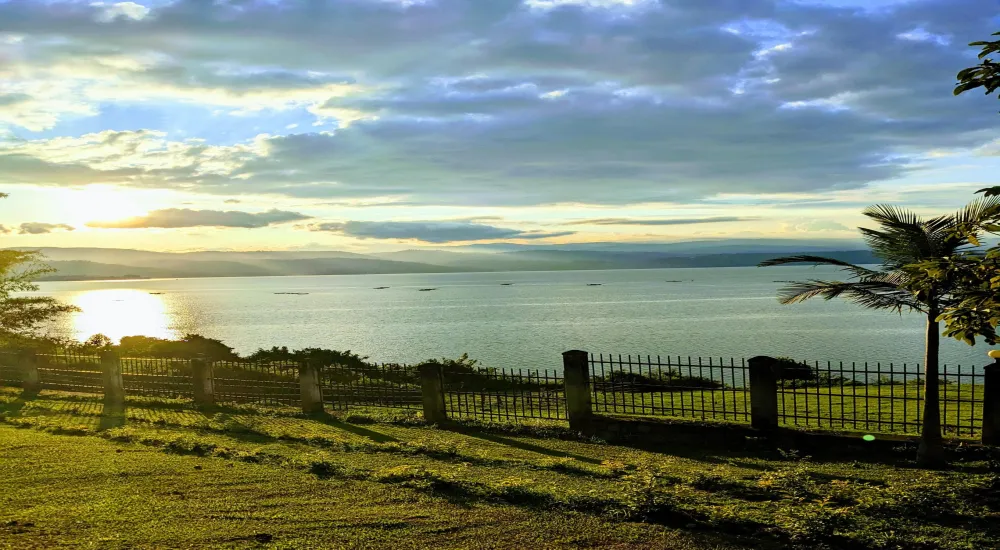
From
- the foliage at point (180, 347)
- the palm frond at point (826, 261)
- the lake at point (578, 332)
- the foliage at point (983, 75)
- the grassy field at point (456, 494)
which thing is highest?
the foliage at point (983, 75)

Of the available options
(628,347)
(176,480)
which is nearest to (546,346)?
(628,347)

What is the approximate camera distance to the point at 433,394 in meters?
16.3

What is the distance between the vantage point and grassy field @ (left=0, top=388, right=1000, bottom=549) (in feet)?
22.9

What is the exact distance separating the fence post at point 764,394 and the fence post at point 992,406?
3228 mm

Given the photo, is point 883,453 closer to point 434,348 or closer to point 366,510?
point 366,510

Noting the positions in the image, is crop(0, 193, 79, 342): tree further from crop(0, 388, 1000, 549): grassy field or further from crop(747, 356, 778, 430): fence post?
crop(747, 356, 778, 430): fence post

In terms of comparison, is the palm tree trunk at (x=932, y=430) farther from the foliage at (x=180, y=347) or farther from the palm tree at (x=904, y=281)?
the foliage at (x=180, y=347)

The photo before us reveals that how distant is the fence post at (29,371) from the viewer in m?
21.5

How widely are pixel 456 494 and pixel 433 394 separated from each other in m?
7.71

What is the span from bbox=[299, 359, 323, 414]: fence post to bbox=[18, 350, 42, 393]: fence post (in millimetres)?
9657

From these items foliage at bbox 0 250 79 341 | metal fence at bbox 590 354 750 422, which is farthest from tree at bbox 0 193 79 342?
metal fence at bbox 590 354 750 422

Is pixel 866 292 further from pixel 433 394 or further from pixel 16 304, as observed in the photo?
pixel 16 304

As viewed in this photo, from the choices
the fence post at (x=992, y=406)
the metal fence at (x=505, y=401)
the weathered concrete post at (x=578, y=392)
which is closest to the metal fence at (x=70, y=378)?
the metal fence at (x=505, y=401)

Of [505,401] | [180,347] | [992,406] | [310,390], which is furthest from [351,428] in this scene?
[180,347]
